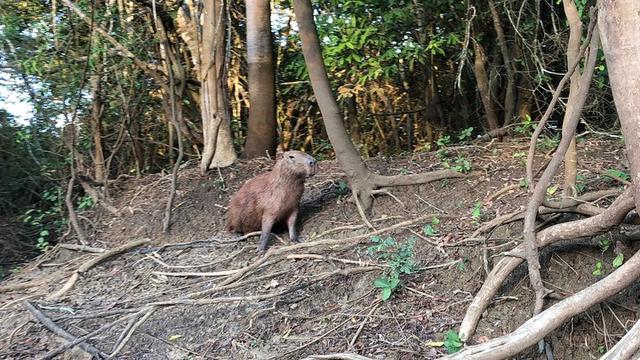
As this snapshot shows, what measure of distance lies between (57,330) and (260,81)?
3952 mm

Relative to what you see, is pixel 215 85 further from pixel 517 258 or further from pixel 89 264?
pixel 517 258

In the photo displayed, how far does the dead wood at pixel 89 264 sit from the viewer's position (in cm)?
581

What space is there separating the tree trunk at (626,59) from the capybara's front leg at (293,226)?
10.6 feet

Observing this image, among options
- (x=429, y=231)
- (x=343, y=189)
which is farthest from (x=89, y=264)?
(x=429, y=231)

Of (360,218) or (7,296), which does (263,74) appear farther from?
(7,296)

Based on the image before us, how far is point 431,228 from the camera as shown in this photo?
500cm

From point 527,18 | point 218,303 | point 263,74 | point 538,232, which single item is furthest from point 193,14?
point 538,232

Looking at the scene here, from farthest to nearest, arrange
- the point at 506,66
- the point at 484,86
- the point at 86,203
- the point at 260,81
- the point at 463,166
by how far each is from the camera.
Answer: the point at 86,203 < the point at 260,81 < the point at 484,86 < the point at 506,66 < the point at 463,166

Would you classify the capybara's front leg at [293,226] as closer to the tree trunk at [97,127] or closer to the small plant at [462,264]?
the small plant at [462,264]

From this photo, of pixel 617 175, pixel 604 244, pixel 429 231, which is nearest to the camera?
pixel 604 244

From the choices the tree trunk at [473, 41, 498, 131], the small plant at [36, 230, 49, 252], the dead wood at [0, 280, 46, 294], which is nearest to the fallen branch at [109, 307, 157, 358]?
the dead wood at [0, 280, 46, 294]

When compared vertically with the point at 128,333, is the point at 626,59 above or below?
above

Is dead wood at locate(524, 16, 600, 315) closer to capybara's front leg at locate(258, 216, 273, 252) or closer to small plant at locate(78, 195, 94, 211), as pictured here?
capybara's front leg at locate(258, 216, 273, 252)

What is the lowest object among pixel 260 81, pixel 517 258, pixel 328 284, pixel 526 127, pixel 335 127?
pixel 328 284
